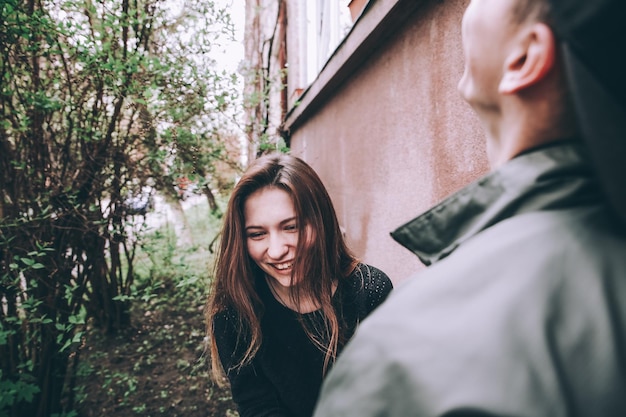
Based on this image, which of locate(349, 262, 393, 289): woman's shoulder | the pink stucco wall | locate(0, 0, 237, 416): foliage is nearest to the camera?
the pink stucco wall

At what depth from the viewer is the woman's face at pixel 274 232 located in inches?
68.1

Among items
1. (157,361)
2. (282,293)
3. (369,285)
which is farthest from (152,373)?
(369,285)

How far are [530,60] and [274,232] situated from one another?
1.34m

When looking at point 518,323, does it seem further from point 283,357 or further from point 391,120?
point 391,120

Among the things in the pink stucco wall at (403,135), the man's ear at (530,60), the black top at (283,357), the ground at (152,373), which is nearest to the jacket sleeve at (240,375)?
the black top at (283,357)

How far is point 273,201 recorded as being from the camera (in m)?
1.77

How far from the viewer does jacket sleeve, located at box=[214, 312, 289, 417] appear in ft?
5.57

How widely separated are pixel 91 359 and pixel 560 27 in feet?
17.4

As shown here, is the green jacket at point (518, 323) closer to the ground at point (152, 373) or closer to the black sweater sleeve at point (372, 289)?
the black sweater sleeve at point (372, 289)

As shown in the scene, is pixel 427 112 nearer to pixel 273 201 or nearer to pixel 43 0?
pixel 273 201

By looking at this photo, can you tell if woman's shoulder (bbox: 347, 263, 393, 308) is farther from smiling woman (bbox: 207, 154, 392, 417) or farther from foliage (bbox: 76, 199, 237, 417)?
foliage (bbox: 76, 199, 237, 417)

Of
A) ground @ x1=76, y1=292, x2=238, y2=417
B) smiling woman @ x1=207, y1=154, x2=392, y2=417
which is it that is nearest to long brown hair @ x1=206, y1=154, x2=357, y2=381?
smiling woman @ x1=207, y1=154, x2=392, y2=417

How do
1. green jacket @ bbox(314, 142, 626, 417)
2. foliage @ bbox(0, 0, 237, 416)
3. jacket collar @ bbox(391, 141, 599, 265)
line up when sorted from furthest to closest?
foliage @ bbox(0, 0, 237, 416), jacket collar @ bbox(391, 141, 599, 265), green jacket @ bbox(314, 142, 626, 417)

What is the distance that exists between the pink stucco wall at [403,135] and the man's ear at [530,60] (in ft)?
3.17
